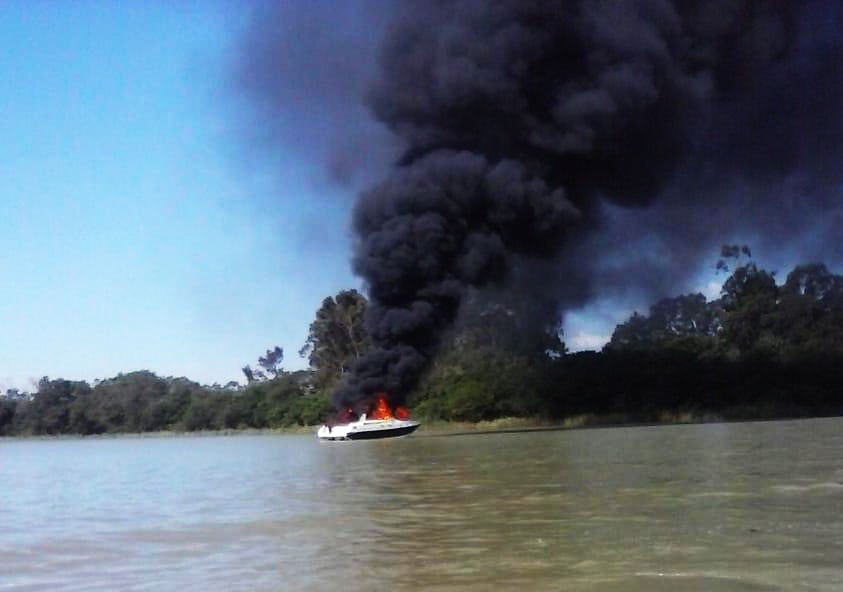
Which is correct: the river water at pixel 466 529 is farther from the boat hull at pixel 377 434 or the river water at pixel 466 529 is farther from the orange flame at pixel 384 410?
the orange flame at pixel 384 410

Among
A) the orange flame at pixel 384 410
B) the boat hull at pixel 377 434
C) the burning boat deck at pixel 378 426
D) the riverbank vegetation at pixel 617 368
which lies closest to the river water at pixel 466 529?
the boat hull at pixel 377 434

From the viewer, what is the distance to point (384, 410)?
5628 centimetres

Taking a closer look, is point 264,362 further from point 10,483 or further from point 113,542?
point 113,542

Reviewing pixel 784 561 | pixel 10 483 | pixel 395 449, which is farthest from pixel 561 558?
pixel 395 449

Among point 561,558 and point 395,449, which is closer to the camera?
point 561,558

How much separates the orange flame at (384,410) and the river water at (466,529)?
26836 mm

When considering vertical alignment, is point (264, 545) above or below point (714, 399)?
below

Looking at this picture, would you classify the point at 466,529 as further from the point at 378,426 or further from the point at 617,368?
the point at 617,368

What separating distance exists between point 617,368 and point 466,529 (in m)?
58.5

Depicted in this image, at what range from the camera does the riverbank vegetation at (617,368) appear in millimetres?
69375

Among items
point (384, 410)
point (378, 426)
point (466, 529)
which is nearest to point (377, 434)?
point (378, 426)

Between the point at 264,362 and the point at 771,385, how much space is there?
81364 mm

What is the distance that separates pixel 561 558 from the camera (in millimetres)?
11719

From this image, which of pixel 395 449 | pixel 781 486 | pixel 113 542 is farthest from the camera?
pixel 395 449
